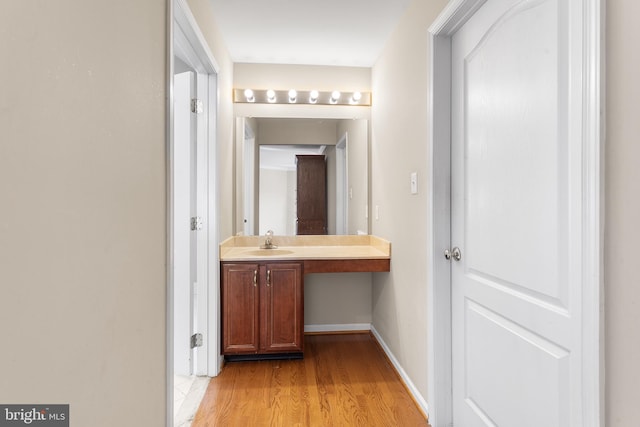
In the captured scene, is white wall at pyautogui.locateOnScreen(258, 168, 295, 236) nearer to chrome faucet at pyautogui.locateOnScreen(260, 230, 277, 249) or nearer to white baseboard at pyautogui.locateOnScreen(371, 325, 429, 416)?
chrome faucet at pyautogui.locateOnScreen(260, 230, 277, 249)

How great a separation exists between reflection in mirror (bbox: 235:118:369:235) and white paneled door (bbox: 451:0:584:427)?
1.45 metres

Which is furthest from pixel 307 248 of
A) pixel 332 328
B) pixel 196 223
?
pixel 196 223

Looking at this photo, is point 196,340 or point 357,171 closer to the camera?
point 196,340

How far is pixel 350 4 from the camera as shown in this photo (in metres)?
2.17

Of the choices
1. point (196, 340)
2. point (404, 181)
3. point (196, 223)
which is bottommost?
point (196, 340)

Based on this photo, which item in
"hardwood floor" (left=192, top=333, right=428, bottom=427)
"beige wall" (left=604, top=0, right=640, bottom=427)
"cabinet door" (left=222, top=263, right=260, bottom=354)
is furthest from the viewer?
"cabinet door" (left=222, top=263, right=260, bottom=354)

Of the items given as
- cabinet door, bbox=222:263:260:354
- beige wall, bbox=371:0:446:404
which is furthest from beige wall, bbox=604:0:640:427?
cabinet door, bbox=222:263:260:354

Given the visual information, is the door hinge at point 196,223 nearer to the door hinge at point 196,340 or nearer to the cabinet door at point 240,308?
the cabinet door at point 240,308

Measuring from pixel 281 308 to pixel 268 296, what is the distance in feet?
0.44

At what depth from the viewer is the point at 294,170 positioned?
318 cm

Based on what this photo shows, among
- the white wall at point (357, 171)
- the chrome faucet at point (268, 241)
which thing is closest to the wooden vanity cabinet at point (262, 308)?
the chrome faucet at point (268, 241)
